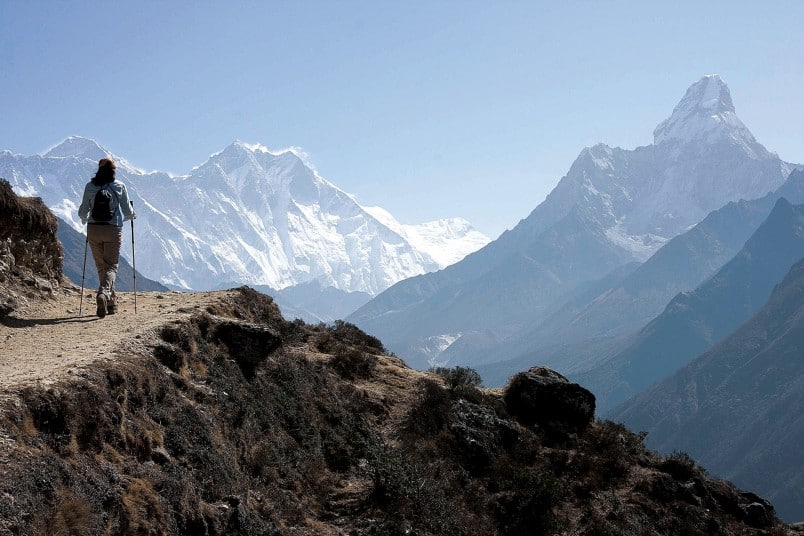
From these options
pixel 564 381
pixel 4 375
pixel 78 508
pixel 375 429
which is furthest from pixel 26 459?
pixel 564 381

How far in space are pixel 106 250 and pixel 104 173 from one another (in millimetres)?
1886

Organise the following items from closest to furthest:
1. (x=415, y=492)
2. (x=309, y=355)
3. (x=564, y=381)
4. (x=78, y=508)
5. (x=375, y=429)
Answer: (x=78, y=508), (x=415, y=492), (x=375, y=429), (x=309, y=355), (x=564, y=381)

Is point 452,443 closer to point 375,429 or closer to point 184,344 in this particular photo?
point 375,429

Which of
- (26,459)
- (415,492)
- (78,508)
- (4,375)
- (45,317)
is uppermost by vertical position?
(45,317)

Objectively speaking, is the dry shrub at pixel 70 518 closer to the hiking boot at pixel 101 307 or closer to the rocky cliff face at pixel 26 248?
the hiking boot at pixel 101 307

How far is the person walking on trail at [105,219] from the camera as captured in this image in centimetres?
1597

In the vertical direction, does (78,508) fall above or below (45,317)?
below

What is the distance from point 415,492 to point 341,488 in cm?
168

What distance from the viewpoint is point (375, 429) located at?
18859 millimetres

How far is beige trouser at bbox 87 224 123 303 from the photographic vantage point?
1603 cm

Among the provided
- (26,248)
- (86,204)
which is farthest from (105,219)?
(26,248)

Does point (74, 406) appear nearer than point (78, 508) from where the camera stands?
No

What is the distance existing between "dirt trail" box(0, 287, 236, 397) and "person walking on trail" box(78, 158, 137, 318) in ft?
2.37

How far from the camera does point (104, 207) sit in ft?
52.6
